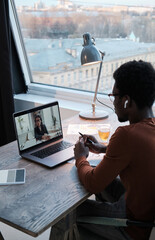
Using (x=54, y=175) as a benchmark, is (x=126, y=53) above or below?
above

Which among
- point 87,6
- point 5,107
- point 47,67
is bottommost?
point 5,107

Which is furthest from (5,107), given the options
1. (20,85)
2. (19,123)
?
(19,123)

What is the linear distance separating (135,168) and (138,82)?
36cm

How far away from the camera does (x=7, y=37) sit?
3.09m

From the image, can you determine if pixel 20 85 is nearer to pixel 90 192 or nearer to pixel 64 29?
pixel 64 29

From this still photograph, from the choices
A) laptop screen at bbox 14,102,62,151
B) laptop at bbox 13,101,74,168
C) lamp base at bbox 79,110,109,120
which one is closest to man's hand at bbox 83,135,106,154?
laptop at bbox 13,101,74,168

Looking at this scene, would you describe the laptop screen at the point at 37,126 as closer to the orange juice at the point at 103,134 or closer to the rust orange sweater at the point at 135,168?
the orange juice at the point at 103,134

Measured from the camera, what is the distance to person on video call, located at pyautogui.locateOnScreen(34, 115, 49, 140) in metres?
1.86

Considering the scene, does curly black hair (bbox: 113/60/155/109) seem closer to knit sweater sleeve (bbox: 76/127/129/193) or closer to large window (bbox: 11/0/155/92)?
knit sweater sleeve (bbox: 76/127/129/193)

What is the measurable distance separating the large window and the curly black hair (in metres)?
1.48

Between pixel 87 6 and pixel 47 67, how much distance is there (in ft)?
2.81

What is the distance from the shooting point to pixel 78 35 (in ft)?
10.4

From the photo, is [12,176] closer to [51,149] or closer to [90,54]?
[51,149]

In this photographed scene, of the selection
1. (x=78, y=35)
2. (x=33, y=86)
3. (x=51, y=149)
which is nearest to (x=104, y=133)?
(x=51, y=149)
